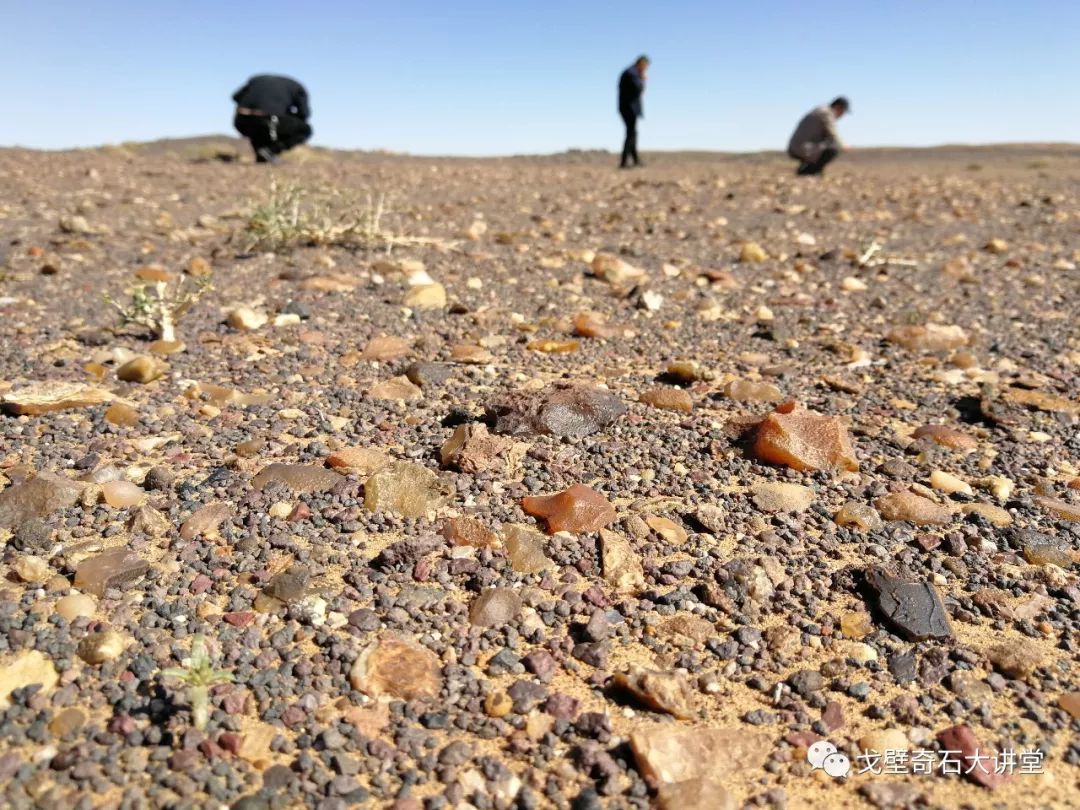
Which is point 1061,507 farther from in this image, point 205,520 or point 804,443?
point 205,520

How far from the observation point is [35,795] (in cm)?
133

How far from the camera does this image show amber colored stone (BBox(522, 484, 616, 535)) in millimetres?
2176

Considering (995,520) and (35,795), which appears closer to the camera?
(35,795)

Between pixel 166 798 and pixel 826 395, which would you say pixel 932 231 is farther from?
pixel 166 798

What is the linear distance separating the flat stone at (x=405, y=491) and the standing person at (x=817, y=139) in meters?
11.3

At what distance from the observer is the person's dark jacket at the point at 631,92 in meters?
13.7

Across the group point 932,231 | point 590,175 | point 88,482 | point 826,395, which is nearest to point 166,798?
point 88,482

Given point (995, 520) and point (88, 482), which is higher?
point (88, 482)

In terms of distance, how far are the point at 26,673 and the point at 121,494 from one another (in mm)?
688

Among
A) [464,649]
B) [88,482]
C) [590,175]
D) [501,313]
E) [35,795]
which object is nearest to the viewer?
[35,795]

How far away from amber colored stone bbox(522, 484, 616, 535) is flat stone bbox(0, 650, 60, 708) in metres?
1.11

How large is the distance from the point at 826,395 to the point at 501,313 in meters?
1.60

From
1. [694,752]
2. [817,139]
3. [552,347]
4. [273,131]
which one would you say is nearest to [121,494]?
[694,752]

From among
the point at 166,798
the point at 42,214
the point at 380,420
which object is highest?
the point at 42,214
